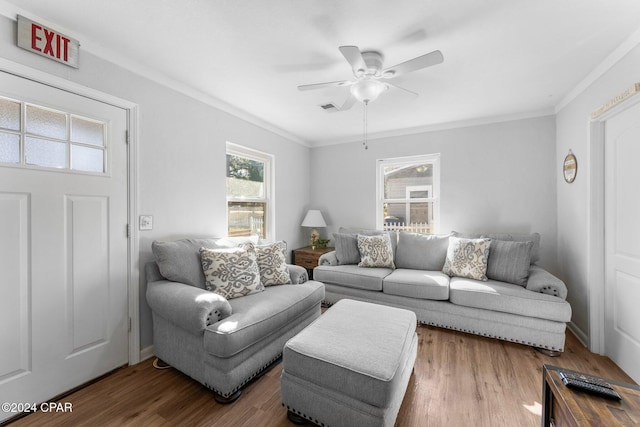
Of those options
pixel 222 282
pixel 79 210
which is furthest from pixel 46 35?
pixel 222 282

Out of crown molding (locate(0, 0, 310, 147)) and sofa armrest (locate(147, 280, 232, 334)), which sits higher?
crown molding (locate(0, 0, 310, 147))

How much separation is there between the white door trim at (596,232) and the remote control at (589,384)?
1604 millimetres

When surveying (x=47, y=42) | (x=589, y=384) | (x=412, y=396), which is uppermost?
(x=47, y=42)

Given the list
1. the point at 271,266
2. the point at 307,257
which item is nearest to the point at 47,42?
the point at 271,266

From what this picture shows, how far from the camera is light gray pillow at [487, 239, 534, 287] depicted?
8.73 feet

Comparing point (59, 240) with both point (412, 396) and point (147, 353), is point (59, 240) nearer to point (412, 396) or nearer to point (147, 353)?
point (147, 353)

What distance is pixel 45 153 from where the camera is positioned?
1.72 meters

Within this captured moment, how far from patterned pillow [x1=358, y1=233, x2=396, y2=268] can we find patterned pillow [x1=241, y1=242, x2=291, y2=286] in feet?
3.74

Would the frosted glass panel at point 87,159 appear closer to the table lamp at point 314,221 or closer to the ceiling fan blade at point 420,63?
the ceiling fan blade at point 420,63

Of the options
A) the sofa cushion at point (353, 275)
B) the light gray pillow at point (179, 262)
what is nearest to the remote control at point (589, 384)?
the sofa cushion at point (353, 275)

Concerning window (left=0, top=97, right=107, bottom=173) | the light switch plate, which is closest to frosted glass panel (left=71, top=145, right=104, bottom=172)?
window (left=0, top=97, right=107, bottom=173)

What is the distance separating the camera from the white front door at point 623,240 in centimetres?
191

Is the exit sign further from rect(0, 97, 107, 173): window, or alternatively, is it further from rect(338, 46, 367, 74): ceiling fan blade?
rect(338, 46, 367, 74): ceiling fan blade

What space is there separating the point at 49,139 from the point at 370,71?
226cm
